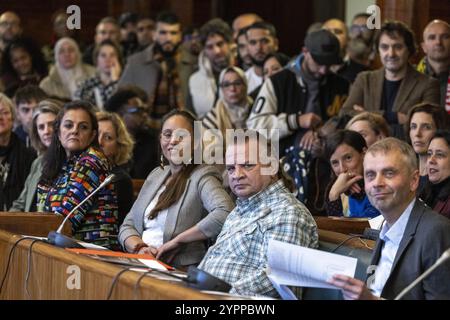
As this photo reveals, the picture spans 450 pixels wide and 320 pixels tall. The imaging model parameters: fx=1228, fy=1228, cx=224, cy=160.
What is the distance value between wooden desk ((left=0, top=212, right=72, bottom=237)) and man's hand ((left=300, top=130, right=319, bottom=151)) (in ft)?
6.50

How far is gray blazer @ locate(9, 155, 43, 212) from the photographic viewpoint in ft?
22.4

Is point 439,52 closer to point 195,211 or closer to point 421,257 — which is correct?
point 195,211

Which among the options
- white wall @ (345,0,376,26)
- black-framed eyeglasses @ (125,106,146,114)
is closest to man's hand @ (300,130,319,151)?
black-framed eyeglasses @ (125,106,146,114)

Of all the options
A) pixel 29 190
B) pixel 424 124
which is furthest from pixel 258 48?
pixel 424 124

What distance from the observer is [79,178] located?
20.0 ft

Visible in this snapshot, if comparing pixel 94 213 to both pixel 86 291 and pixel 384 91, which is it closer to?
pixel 86 291

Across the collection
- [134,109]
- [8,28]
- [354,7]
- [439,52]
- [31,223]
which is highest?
[354,7]

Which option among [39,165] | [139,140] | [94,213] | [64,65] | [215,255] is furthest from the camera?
[64,65]

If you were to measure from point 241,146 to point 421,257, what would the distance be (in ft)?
3.90

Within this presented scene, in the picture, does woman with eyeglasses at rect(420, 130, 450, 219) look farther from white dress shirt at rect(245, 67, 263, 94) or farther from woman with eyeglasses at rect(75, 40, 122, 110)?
woman with eyeglasses at rect(75, 40, 122, 110)

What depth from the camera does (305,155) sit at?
7.34m

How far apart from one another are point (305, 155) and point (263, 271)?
260cm

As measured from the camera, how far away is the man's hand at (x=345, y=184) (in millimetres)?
6270
